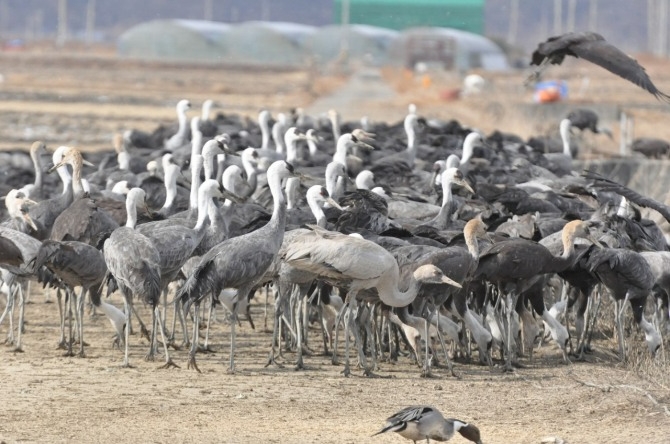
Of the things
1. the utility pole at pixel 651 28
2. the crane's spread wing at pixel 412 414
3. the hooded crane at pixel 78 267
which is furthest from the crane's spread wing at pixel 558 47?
the utility pole at pixel 651 28

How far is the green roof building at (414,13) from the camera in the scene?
338 feet

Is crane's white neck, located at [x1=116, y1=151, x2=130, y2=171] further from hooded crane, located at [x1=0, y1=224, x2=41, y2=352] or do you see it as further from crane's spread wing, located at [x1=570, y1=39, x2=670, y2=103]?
crane's spread wing, located at [x1=570, y1=39, x2=670, y2=103]

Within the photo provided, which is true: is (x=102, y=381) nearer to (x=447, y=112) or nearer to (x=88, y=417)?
(x=88, y=417)

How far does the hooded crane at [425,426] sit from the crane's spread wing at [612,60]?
554 cm

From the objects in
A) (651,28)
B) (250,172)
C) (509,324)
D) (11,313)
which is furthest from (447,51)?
(651,28)

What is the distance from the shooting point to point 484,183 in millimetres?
17172

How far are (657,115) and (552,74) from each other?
44198mm

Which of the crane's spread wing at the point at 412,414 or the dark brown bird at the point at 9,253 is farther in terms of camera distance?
the dark brown bird at the point at 9,253

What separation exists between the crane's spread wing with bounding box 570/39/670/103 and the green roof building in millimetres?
87781

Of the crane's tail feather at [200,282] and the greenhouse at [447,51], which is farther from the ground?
the greenhouse at [447,51]

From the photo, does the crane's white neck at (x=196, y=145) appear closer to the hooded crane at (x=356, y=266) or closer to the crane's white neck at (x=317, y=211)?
the crane's white neck at (x=317, y=211)

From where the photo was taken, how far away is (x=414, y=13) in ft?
346

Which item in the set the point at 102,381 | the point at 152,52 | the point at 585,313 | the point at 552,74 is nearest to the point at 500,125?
the point at 585,313

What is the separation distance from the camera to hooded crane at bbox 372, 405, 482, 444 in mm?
8492
